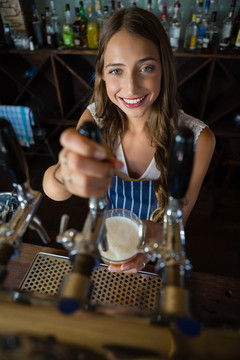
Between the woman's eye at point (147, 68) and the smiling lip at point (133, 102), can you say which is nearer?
the woman's eye at point (147, 68)

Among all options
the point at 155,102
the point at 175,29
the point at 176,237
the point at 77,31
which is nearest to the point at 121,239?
the point at 176,237

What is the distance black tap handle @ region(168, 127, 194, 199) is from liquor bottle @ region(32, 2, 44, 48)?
122 inches

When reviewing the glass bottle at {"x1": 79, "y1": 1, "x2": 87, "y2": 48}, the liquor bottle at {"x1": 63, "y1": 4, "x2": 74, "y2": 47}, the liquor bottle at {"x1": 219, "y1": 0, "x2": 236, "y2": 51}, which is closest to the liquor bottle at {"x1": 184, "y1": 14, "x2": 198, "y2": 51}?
the liquor bottle at {"x1": 219, "y1": 0, "x2": 236, "y2": 51}

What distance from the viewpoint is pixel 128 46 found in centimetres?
112

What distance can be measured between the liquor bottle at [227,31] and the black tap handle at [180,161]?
8.90ft

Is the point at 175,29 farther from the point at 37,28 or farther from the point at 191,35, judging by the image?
the point at 37,28

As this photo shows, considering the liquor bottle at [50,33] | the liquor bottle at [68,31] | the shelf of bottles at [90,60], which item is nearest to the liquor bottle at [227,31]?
the shelf of bottles at [90,60]

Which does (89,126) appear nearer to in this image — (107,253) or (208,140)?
(107,253)

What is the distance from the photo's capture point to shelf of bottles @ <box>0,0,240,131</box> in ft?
8.69

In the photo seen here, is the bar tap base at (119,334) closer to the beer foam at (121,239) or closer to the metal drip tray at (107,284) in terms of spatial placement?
the beer foam at (121,239)

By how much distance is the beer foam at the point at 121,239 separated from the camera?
2.37ft

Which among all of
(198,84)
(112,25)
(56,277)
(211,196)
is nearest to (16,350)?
(56,277)

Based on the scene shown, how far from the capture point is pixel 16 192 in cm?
63

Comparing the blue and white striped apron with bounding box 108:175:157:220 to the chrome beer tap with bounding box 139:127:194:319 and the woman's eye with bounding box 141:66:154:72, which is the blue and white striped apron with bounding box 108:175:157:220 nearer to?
the woman's eye with bounding box 141:66:154:72
